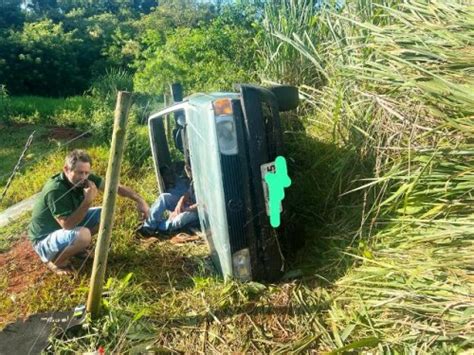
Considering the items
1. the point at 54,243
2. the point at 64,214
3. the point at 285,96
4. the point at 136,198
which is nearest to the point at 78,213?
the point at 64,214

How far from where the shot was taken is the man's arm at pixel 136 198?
13.9 feet

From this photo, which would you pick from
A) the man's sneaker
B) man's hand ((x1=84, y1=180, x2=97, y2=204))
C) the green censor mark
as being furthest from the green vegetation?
man's hand ((x1=84, y1=180, x2=97, y2=204))

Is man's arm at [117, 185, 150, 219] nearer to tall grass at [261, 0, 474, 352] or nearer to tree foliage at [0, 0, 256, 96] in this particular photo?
tall grass at [261, 0, 474, 352]

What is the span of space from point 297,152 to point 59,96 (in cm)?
1918

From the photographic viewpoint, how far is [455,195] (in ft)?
8.53

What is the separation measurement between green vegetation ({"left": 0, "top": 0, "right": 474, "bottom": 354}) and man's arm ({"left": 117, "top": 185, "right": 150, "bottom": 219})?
0.20 m

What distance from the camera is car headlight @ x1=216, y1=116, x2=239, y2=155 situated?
2865mm

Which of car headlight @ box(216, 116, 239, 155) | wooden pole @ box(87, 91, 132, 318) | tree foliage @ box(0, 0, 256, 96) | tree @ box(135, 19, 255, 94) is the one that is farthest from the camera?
tree foliage @ box(0, 0, 256, 96)

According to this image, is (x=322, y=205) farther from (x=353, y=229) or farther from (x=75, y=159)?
(x=75, y=159)

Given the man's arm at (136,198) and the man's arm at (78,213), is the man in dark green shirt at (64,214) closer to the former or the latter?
the man's arm at (78,213)

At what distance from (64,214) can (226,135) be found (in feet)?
5.02

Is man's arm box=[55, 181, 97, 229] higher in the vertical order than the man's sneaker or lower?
higher

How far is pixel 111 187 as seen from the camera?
9.08ft

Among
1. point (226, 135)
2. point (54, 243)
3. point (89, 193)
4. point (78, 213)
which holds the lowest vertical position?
point (54, 243)
